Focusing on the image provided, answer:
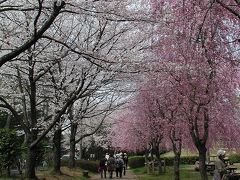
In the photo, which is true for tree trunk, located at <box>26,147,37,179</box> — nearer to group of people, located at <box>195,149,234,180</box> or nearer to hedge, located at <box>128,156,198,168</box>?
group of people, located at <box>195,149,234,180</box>

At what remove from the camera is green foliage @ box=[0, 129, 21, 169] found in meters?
16.8

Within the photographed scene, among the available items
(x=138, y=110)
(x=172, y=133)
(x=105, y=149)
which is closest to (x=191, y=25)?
(x=172, y=133)

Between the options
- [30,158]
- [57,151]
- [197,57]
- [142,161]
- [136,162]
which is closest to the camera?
[197,57]

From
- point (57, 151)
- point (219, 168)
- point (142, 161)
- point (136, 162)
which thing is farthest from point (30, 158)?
point (142, 161)

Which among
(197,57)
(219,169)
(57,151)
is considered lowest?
(219,169)

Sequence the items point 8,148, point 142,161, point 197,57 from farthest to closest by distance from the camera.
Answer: point 142,161 < point 8,148 < point 197,57

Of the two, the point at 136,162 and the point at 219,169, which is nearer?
the point at 219,169

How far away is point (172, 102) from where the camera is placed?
16719 millimetres

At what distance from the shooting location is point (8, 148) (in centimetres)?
1698

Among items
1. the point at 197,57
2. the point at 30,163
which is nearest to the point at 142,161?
the point at 30,163

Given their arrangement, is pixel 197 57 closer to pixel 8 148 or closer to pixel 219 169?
pixel 219 169

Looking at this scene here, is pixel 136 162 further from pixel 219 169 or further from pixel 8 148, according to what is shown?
pixel 219 169

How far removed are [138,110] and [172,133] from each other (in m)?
7.04

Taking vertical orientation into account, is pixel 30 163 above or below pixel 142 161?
above
